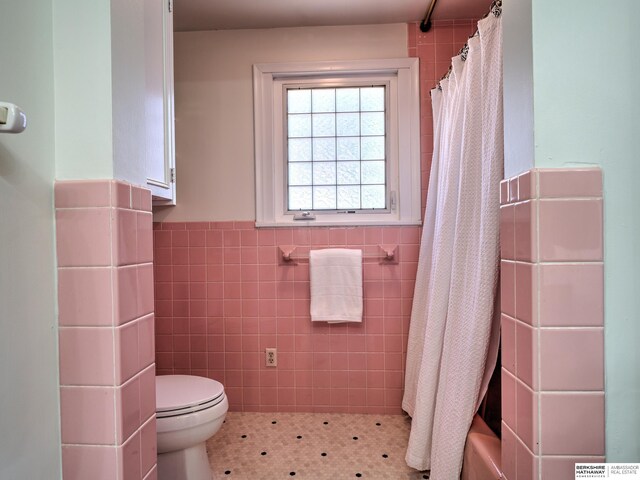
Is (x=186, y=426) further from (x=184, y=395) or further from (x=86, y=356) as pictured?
(x=86, y=356)

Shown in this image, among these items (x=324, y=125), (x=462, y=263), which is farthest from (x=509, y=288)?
(x=324, y=125)

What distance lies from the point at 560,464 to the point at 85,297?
966 mm

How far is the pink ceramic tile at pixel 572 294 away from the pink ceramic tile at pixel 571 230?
0.02 meters

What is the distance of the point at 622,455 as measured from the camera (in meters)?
0.70

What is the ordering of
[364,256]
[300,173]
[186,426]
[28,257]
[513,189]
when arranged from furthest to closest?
[300,173]
[364,256]
[186,426]
[513,189]
[28,257]

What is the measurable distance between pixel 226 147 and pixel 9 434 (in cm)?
170

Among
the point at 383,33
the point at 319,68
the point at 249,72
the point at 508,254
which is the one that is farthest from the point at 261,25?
the point at 508,254

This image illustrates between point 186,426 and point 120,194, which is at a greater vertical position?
point 120,194

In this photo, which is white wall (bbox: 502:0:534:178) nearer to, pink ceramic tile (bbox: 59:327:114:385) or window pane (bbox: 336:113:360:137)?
pink ceramic tile (bbox: 59:327:114:385)

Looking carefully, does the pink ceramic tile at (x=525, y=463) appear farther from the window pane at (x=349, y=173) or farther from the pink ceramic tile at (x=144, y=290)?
the window pane at (x=349, y=173)

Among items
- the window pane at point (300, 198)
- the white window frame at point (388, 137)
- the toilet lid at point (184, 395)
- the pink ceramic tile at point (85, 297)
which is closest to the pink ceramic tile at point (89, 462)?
the pink ceramic tile at point (85, 297)

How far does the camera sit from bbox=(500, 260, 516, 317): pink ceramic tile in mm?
770

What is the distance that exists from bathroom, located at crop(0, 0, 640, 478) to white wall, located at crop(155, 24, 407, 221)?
1318 millimetres

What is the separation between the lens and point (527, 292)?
0.71m
